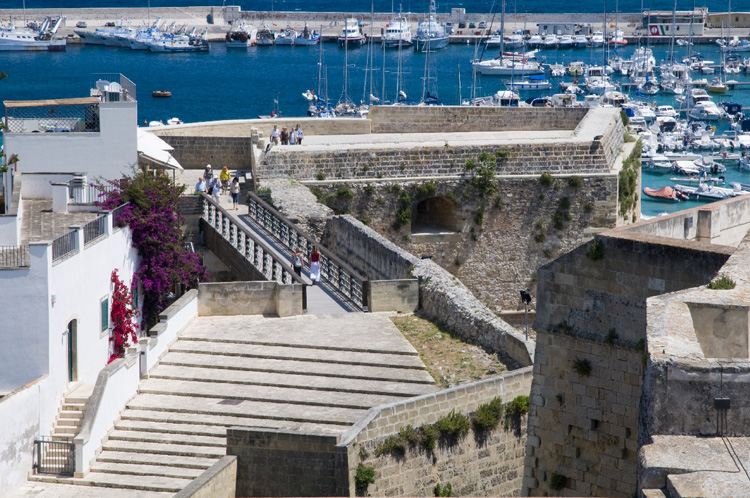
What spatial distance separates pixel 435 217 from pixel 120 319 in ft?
43.2

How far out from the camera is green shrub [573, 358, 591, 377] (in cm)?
1692

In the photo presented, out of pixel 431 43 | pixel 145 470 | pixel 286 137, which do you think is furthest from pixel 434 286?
pixel 431 43

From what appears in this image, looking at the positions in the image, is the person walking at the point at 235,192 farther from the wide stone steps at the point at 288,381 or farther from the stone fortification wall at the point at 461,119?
the wide stone steps at the point at 288,381

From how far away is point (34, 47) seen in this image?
12581 centimetres

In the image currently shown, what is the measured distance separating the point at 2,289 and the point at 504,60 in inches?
3825

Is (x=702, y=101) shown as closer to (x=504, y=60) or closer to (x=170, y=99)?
(x=504, y=60)

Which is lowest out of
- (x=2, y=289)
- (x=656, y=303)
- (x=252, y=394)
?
(x=252, y=394)

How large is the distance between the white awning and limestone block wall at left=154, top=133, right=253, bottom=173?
2.44m

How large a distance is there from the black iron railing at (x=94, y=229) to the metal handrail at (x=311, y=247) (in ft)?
15.1

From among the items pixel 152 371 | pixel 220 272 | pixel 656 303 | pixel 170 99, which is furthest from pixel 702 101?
pixel 656 303

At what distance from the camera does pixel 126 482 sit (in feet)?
66.5

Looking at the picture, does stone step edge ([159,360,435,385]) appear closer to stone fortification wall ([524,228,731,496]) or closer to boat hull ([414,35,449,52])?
stone fortification wall ([524,228,731,496])

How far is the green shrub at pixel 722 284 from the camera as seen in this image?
1325 centimetres

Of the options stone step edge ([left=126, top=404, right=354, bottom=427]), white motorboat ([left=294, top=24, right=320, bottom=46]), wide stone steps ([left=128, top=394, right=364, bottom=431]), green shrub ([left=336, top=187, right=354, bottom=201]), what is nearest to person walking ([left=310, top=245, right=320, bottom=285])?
wide stone steps ([left=128, top=394, right=364, bottom=431])
